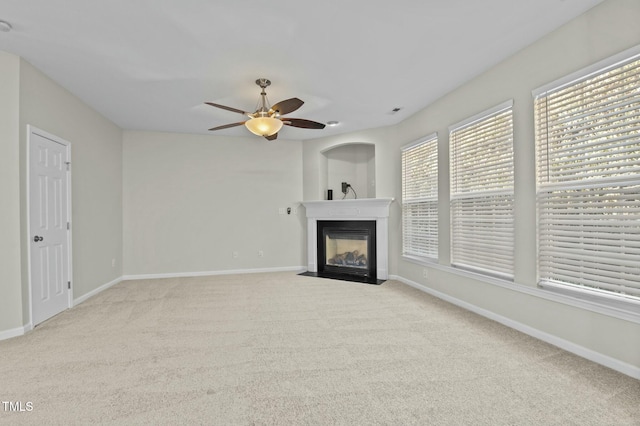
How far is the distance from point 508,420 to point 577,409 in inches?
18.2

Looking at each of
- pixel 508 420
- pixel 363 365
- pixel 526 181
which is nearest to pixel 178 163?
pixel 363 365

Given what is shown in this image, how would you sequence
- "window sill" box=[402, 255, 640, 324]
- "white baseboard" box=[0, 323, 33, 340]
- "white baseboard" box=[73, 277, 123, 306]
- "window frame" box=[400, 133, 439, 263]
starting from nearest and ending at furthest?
"window sill" box=[402, 255, 640, 324]
"white baseboard" box=[0, 323, 33, 340]
"white baseboard" box=[73, 277, 123, 306]
"window frame" box=[400, 133, 439, 263]

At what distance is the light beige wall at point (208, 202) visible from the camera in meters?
5.48

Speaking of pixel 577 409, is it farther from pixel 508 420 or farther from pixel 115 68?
pixel 115 68

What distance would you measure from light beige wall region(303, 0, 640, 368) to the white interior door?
4.67 meters

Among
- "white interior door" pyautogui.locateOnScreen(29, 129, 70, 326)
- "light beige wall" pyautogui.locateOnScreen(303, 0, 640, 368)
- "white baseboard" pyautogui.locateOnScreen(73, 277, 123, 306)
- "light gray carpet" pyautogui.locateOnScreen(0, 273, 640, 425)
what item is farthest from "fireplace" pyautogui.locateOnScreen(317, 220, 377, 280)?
"white interior door" pyautogui.locateOnScreen(29, 129, 70, 326)

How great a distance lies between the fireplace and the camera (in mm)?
5473

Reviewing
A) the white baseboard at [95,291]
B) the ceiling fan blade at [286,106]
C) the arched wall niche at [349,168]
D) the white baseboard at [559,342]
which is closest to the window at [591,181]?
the white baseboard at [559,342]

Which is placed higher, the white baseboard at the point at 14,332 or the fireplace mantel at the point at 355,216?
the fireplace mantel at the point at 355,216

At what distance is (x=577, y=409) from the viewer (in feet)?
5.73

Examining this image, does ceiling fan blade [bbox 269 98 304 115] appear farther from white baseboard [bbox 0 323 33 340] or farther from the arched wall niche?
white baseboard [bbox 0 323 33 340]

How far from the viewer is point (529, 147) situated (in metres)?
2.82

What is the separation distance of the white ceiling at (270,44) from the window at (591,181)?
65cm

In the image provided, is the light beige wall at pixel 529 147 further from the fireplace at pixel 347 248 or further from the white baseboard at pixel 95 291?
the white baseboard at pixel 95 291
